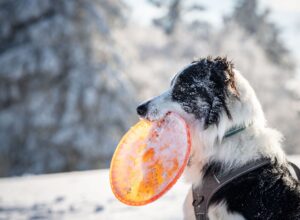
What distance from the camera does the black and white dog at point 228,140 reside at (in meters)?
3.06

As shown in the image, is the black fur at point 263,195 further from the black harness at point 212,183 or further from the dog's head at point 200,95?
the dog's head at point 200,95

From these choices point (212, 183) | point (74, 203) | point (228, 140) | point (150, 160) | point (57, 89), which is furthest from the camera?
point (57, 89)

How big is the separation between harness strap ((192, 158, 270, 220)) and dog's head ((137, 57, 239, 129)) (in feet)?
1.42

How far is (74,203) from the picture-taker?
6.41 meters

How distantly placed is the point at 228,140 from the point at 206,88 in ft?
1.62

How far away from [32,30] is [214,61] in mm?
17571

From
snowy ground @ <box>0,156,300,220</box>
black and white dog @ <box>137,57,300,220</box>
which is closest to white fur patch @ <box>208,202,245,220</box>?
black and white dog @ <box>137,57,300,220</box>

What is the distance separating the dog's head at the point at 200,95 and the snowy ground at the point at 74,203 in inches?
79.4

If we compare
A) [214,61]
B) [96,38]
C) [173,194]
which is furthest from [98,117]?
[214,61]

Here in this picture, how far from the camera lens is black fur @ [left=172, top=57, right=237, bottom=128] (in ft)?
11.4

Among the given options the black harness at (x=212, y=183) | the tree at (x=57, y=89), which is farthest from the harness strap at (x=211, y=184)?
the tree at (x=57, y=89)

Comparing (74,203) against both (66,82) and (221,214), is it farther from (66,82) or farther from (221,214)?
(66,82)

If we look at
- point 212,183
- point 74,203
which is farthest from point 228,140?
point 74,203

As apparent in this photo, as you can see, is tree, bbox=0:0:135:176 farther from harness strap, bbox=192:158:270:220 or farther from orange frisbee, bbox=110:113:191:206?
harness strap, bbox=192:158:270:220
